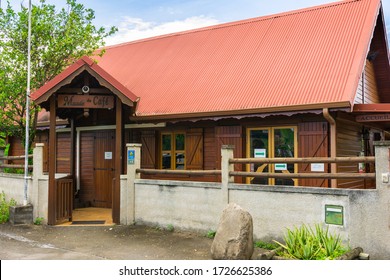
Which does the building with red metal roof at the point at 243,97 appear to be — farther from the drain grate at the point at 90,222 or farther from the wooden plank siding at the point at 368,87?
the drain grate at the point at 90,222

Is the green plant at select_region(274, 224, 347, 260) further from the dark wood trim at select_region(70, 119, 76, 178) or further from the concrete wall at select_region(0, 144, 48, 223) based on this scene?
the dark wood trim at select_region(70, 119, 76, 178)

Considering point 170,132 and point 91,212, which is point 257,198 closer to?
point 170,132

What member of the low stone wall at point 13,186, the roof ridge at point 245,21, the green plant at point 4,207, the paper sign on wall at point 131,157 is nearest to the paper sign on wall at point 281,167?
the paper sign on wall at point 131,157

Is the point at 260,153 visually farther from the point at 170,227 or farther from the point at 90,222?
the point at 90,222

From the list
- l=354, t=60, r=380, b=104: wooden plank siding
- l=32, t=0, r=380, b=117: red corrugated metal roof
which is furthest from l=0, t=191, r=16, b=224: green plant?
l=354, t=60, r=380, b=104: wooden plank siding

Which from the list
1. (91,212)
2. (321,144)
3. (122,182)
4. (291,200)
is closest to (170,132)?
(122,182)

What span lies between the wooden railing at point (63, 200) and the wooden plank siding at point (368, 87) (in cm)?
869

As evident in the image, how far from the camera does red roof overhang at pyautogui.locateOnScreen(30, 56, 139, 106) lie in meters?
10.3

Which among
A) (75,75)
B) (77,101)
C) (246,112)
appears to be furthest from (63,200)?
(246,112)

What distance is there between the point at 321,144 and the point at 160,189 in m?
4.25

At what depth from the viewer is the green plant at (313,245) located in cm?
684

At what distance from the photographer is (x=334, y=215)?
24.7 feet

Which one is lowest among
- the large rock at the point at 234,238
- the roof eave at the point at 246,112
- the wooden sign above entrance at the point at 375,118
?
the large rock at the point at 234,238

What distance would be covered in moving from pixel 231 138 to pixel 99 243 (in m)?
4.83
